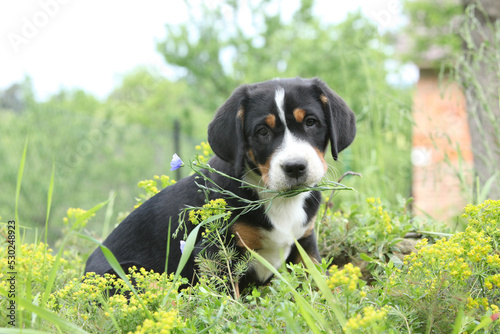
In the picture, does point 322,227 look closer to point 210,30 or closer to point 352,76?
point 352,76

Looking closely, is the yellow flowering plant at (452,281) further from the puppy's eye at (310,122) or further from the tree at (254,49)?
the tree at (254,49)

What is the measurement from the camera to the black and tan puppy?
2.78 metres

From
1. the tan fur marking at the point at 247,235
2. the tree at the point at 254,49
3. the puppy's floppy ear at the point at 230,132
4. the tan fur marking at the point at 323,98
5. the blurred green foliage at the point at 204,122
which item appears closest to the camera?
the tan fur marking at the point at 247,235

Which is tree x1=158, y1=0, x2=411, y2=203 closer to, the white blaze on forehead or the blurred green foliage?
the blurred green foliage

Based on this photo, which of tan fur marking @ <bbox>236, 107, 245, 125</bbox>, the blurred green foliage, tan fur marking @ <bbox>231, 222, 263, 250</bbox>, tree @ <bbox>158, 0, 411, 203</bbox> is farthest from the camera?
tree @ <bbox>158, 0, 411, 203</bbox>

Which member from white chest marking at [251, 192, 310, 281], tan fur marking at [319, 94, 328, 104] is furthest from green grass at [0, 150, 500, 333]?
tan fur marking at [319, 94, 328, 104]

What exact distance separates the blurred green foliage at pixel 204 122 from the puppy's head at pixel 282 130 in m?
0.35

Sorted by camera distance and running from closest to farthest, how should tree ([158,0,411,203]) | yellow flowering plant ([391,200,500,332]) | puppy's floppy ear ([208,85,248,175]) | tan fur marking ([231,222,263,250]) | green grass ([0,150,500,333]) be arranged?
green grass ([0,150,500,333]) < yellow flowering plant ([391,200,500,332]) < tan fur marking ([231,222,263,250]) < puppy's floppy ear ([208,85,248,175]) < tree ([158,0,411,203])

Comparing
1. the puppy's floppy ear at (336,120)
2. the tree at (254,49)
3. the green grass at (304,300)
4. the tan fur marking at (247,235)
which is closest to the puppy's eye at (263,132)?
the puppy's floppy ear at (336,120)

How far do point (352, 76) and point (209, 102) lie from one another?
450cm

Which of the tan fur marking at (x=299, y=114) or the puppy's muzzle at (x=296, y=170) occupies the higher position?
the tan fur marking at (x=299, y=114)

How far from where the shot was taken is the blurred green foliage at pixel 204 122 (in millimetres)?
5887

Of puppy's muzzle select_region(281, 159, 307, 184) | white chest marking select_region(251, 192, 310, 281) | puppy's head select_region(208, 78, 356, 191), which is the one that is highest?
puppy's head select_region(208, 78, 356, 191)

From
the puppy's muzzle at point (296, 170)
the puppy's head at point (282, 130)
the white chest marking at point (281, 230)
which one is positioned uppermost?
the puppy's head at point (282, 130)
